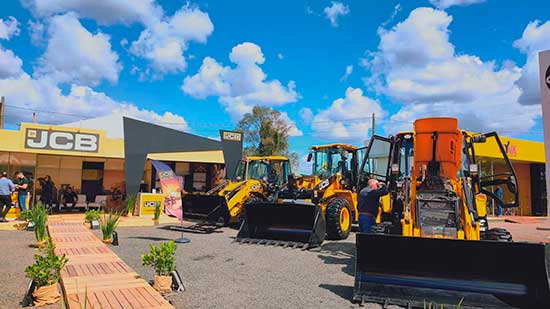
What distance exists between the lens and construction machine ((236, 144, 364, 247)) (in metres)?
9.50

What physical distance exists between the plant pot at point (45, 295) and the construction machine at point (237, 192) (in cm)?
676

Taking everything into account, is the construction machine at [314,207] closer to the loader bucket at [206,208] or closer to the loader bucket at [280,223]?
the loader bucket at [280,223]

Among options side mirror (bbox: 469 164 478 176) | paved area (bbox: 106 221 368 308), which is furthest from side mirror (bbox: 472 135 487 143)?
paved area (bbox: 106 221 368 308)

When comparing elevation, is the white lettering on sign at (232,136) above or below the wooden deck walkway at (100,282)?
above

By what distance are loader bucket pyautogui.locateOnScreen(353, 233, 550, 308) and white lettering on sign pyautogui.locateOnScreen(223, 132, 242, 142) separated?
11662 mm

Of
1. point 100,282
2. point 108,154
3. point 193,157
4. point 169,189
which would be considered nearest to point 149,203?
point 108,154

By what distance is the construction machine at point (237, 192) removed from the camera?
11.8 m

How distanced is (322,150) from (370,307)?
7113 millimetres

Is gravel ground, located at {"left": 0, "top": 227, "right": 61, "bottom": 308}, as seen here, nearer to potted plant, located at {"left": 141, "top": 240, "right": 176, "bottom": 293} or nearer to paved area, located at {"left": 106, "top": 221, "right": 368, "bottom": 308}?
potted plant, located at {"left": 141, "top": 240, "right": 176, "bottom": 293}

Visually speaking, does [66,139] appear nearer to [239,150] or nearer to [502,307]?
[239,150]

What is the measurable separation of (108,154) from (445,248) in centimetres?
1500

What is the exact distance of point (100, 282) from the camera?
17.5 ft

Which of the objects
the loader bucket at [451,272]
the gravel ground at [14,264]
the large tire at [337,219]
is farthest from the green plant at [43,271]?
the large tire at [337,219]

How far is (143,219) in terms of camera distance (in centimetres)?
1425
